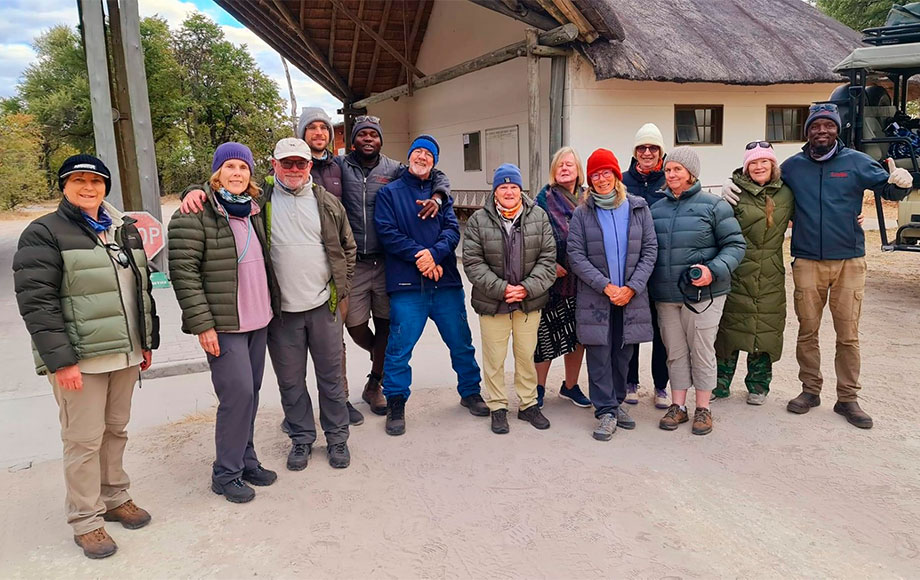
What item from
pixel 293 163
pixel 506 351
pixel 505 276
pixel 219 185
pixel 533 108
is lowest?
pixel 506 351

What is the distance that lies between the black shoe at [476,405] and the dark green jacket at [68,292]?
2281 millimetres

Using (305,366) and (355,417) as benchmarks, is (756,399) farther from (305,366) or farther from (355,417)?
(305,366)

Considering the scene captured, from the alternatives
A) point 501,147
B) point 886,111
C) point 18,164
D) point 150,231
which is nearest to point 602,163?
point 150,231

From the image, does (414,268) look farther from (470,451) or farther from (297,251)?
(470,451)

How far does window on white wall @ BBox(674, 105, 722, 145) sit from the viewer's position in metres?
11.8

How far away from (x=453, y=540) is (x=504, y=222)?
2.00 meters

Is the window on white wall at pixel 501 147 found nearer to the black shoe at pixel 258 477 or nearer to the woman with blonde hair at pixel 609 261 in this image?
the woman with blonde hair at pixel 609 261

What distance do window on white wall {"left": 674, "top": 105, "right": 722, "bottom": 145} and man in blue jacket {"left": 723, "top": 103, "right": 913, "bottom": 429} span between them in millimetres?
7951

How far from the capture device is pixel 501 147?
533 inches

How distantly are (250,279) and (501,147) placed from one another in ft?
35.7

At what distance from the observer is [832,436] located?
391 centimetres

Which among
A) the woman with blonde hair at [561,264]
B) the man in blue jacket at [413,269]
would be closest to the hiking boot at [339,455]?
the man in blue jacket at [413,269]

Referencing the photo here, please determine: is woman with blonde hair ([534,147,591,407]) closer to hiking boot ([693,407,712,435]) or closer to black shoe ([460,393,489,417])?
black shoe ([460,393,489,417])

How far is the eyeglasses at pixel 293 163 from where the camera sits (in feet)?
11.3
